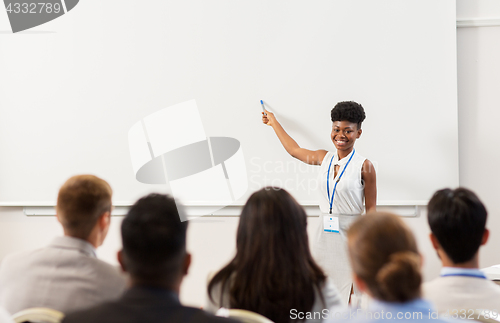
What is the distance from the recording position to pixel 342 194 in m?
2.40

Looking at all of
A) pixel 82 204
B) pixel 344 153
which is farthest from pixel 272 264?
pixel 344 153

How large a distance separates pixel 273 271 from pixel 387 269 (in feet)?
1.29

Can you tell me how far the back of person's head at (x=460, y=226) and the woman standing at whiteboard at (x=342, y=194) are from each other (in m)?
0.98

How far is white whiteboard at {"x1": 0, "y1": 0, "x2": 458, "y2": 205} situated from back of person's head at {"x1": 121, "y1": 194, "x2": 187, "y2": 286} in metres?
1.82

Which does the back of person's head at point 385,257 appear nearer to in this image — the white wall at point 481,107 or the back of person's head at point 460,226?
the back of person's head at point 460,226

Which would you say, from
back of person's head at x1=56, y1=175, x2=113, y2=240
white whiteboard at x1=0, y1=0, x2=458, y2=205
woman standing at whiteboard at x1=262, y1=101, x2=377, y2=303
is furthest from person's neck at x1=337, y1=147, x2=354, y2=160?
back of person's head at x1=56, y1=175, x2=113, y2=240

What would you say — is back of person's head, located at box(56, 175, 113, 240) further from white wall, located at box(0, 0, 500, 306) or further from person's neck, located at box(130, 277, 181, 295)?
white wall, located at box(0, 0, 500, 306)

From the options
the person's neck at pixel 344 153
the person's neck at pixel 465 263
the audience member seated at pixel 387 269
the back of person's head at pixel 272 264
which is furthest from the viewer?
the person's neck at pixel 344 153

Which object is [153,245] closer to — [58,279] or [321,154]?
[58,279]

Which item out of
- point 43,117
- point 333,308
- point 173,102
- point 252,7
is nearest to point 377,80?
point 252,7

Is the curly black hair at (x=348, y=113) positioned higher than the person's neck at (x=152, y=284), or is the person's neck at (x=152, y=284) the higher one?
the curly black hair at (x=348, y=113)

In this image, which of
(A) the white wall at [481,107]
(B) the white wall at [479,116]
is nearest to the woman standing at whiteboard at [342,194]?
(B) the white wall at [479,116]

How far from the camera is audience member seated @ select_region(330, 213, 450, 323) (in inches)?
36.2

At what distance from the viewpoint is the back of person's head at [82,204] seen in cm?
149
